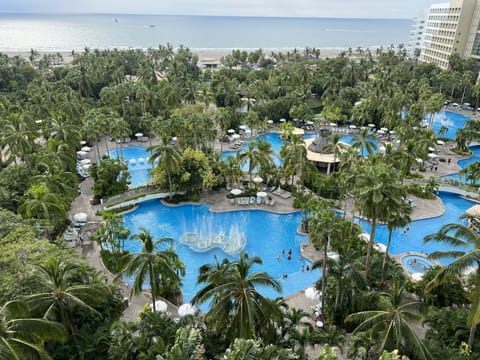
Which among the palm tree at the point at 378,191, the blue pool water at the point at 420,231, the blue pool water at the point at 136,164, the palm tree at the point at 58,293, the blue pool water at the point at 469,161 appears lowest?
the blue pool water at the point at 420,231

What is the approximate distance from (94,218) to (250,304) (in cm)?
2531

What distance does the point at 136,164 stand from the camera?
51.6m

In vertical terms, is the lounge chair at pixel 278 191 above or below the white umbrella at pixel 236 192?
below

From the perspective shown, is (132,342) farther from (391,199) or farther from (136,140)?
(136,140)

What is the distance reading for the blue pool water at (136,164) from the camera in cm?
4704

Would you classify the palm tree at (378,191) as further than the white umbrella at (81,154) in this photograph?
No

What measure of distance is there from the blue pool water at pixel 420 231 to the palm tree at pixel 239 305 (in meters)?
20.4

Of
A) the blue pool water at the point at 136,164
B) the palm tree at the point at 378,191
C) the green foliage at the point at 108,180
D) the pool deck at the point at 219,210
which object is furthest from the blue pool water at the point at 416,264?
the green foliage at the point at 108,180

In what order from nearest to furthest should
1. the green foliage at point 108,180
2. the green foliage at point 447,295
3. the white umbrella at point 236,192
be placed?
the green foliage at point 447,295, the green foliage at point 108,180, the white umbrella at point 236,192

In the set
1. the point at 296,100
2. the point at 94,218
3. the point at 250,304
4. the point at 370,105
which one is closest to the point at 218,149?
the point at 296,100

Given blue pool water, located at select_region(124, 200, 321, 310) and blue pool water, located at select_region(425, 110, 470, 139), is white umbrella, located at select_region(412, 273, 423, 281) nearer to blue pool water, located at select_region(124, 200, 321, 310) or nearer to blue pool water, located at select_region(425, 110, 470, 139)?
blue pool water, located at select_region(124, 200, 321, 310)

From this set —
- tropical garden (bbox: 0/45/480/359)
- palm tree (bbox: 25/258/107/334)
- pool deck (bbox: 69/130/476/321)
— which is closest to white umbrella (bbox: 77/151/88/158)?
pool deck (bbox: 69/130/476/321)

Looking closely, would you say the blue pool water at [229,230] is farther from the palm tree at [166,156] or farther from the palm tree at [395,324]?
the palm tree at [395,324]

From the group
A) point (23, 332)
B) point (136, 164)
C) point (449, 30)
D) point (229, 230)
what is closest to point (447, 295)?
point (229, 230)
